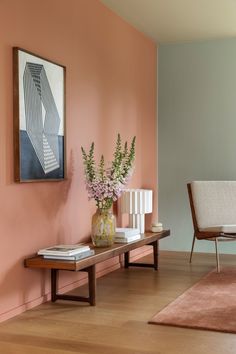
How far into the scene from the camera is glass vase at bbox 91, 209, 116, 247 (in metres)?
4.14

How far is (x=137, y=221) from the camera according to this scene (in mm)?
5059

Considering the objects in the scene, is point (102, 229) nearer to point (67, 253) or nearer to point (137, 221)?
point (67, 253)

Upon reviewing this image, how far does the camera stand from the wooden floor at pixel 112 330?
2.90 metres

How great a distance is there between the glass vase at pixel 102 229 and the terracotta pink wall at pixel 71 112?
23 cm

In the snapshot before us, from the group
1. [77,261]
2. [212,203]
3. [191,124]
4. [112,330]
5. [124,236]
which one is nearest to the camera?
[112,330]

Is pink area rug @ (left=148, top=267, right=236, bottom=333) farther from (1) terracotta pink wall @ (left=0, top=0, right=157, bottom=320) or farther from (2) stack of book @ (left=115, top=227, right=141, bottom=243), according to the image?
(1) terracotta pink wall @ (left=0, top=0, right=157, bottom=320)

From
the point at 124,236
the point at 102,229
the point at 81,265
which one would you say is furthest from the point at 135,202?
the point at 81,265

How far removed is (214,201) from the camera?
219 inches

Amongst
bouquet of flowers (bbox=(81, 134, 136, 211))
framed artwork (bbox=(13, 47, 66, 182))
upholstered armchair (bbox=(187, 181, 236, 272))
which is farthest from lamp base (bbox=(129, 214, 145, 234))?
framed artwork (bbox=(13, 47, 66, 182))

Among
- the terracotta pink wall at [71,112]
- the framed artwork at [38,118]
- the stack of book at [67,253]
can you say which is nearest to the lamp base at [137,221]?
the terracotta pink wall at [71,112]

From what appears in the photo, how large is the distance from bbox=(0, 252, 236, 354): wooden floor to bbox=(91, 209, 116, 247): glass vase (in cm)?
38

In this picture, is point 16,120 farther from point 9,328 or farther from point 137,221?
point 137,221

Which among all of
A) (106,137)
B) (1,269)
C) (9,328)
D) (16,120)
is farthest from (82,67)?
(9,328)

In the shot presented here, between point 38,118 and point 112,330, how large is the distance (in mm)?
1512
